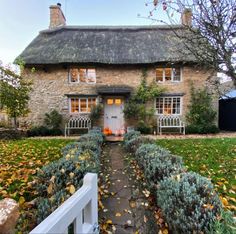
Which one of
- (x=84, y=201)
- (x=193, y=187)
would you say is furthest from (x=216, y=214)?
(x=84, y=201)

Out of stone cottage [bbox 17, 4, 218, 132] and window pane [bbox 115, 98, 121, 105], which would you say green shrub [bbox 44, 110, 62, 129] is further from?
window pane [bbox 115, 98, 121, 105]

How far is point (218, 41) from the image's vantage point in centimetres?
399

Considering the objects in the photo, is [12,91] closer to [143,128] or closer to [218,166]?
[143,128]

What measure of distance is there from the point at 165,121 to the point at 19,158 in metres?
9.26

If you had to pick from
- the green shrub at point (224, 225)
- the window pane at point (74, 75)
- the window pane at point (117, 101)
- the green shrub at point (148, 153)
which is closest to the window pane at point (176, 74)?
the window pane at point (117, 101)

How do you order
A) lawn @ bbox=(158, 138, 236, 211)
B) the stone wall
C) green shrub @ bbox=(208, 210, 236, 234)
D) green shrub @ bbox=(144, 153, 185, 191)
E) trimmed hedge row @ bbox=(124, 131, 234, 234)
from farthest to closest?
1. the stone wall
2. lawn @ bbox=(158, 138, 236, 211)
3. green shrub @ bbox=(144, 153, 185, 191)
4. trimmed hedge row @ bbox=(124, 131, 234, 234)
5. green shrub @ bbox=(208, 210, 236, 234)

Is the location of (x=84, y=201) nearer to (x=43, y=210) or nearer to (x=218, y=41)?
(x=43, y=210)

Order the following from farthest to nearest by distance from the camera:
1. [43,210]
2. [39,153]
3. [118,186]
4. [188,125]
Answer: [188,125]
[39,153]
[118,186]
[43,210]

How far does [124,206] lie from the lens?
3195 millimetres

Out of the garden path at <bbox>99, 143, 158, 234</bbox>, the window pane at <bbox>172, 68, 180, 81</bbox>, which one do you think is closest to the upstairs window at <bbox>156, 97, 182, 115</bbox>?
the window pane at <bbox>172, 68, 180, 81</bbox>

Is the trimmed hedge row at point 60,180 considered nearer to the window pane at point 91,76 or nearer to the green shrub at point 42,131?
the green shrub at point 42,131

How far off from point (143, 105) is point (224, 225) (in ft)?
35.4

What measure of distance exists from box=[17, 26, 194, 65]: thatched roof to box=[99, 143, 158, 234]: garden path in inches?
347

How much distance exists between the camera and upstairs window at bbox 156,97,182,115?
12812 millimetres
